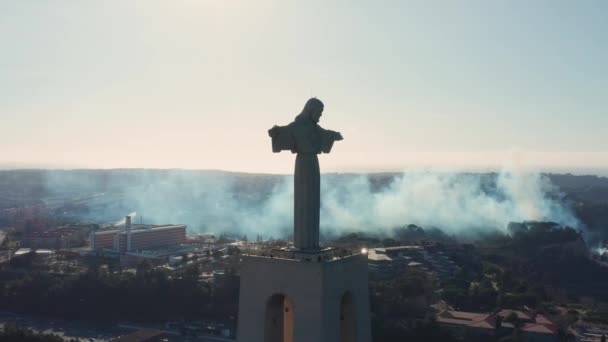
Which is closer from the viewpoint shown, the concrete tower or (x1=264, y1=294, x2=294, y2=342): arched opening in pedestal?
the concrete tower

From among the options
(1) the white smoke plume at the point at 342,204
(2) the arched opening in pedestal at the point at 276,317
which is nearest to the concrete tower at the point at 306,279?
(2) the arched opening in pedestal at the point at 276,317

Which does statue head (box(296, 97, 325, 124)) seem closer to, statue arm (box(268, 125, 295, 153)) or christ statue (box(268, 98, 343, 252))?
christ statue (box(268, 98, 343, 252))

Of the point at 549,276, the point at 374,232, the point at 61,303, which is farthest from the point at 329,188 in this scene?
the point at 61,303

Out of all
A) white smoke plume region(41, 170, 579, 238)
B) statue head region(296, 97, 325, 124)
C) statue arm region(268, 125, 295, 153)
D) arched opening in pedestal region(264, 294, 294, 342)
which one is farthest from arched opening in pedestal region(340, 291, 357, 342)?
white smoke plume region(41, 170, 579, 238)

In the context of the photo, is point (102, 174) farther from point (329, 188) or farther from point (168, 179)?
point (329, 188)

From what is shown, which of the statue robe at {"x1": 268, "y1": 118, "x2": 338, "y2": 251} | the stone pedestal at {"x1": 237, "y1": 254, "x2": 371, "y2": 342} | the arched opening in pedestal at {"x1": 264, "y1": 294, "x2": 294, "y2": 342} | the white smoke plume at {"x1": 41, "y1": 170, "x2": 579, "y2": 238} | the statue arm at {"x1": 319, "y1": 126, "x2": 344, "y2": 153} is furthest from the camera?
the white smoke plume at {"x1": 41, "y1": 170, "x2": 579, "y2": 238}

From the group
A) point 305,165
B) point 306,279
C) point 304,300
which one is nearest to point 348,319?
point 304,300

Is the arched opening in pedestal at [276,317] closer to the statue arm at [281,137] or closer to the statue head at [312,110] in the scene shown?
the statue arm at [281,137]

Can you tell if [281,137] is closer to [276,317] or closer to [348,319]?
[276,317]
